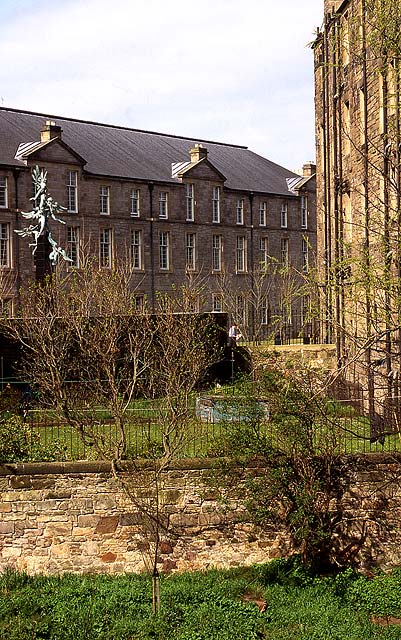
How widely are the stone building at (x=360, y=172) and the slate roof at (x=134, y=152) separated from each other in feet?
60.4

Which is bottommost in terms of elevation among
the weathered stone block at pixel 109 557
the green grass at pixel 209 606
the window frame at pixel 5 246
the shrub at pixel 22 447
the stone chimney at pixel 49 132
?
the green grass at pixel 209 606

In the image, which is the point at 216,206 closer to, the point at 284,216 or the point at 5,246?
the point at 284,216

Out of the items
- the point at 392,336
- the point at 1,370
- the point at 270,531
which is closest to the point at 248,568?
the point at 270,531

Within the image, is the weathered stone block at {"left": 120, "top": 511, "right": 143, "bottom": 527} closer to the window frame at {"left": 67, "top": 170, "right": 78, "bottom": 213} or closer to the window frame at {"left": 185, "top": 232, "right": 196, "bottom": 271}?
the window frame at {"left": 67, "top": 170, "right": 78, "bottom": 213}

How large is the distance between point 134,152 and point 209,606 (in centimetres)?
3928

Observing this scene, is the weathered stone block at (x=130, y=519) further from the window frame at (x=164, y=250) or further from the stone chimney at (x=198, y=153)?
the stone chimney at (x=198, y=153)

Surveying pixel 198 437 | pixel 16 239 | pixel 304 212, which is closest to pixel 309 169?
pixel 304 212

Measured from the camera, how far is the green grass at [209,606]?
14406 millimetres

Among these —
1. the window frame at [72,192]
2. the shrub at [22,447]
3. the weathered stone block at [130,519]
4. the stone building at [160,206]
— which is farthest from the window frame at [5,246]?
the weathered stone block at [130,519]

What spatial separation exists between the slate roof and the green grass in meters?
30.6

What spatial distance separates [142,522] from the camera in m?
17.2

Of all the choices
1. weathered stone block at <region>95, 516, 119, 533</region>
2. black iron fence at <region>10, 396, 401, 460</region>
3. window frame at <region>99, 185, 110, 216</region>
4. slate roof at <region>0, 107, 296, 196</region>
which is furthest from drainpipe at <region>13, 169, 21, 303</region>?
weathered stone block at <region>95, 516, 119, 533</region>

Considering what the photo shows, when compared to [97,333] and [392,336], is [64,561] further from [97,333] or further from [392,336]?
[392,336]

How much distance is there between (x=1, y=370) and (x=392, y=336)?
10768 millimetres
